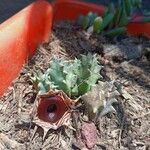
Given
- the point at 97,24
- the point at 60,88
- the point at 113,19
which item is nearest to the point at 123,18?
the point at 113,19

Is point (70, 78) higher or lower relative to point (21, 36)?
lower

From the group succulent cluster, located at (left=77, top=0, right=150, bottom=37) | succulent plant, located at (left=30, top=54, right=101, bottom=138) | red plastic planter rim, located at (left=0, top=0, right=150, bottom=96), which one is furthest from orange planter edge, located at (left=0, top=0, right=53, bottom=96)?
succulent cluster, located at (left=77, top=0, right=150, bottom=37)

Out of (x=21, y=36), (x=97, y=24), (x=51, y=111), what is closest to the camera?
(x=51, y=111)

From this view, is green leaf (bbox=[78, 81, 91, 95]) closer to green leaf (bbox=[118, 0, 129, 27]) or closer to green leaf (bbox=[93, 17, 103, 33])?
green leaf (bbox=[93, 17, 103, 33])

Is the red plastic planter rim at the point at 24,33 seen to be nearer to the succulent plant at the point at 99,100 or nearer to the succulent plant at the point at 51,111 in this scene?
the succulent plant at the point at 51,111

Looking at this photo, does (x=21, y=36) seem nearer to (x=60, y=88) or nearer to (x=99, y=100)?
(x=60, y=88)

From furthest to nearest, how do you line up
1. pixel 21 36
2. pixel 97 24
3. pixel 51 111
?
pixel 97 24 < pixel 21 36 < pixel 51 111
